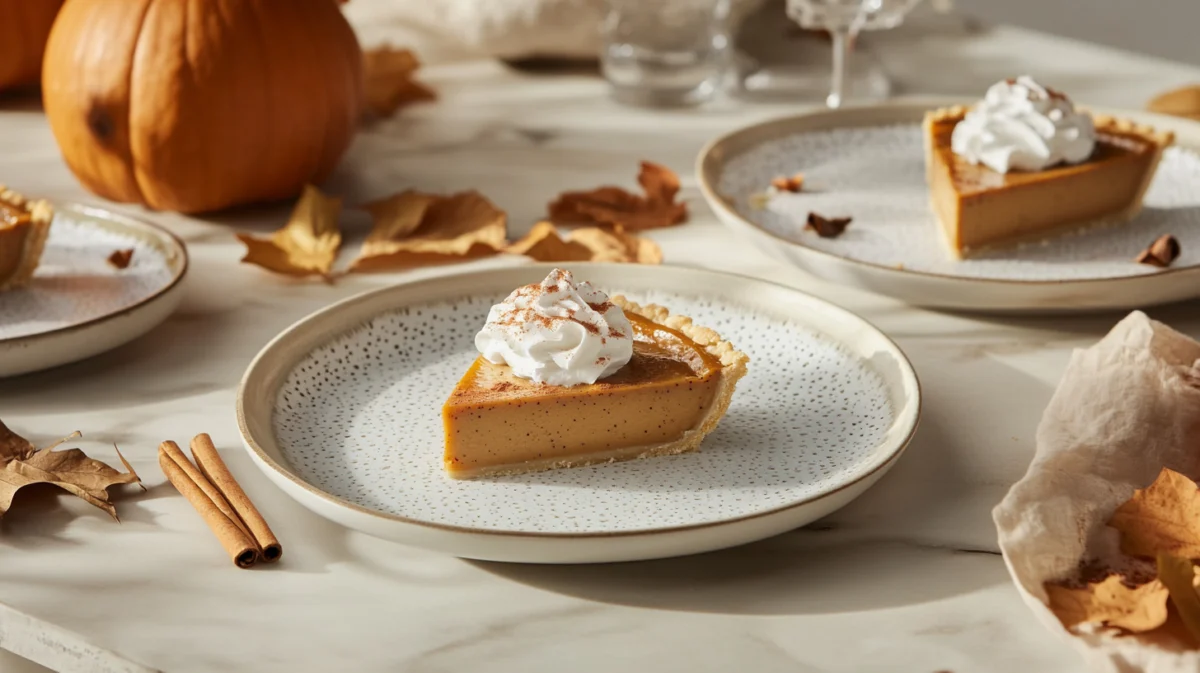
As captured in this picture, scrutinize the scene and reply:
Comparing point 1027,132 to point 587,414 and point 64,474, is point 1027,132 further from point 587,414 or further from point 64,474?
point 64,474

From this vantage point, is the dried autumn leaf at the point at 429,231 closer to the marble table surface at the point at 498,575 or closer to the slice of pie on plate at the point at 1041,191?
the marble table surface at the point at 498,575

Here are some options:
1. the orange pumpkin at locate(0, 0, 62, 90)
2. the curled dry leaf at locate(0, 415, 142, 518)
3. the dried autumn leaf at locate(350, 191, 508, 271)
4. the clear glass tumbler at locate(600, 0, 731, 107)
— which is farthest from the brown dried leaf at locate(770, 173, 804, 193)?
the orange pumpkin at locate(0, 0, 62, 90)

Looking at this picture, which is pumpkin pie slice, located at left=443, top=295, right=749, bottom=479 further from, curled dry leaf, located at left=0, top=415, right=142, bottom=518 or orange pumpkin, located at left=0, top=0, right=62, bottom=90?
orange pumpkin, located at left=0, top=0, right=62, bottom=90

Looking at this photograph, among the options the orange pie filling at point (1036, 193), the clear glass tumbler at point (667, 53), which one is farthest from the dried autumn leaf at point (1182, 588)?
the clear glass tumbler at point (667, 53)

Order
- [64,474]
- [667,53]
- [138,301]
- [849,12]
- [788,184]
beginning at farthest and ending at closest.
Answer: [667,53] < [849,12] < [788,184] < [138,301] < [64,474]

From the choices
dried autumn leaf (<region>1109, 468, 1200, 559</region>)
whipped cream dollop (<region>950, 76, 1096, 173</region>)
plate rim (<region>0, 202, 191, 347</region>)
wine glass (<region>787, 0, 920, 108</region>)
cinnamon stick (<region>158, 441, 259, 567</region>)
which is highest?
wine glass (<region>787, 0, 920, 108</region>)

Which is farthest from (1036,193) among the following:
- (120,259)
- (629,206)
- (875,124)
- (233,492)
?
(120,259)

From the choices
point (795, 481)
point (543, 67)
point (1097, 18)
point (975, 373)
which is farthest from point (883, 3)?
point (1097, 18)
